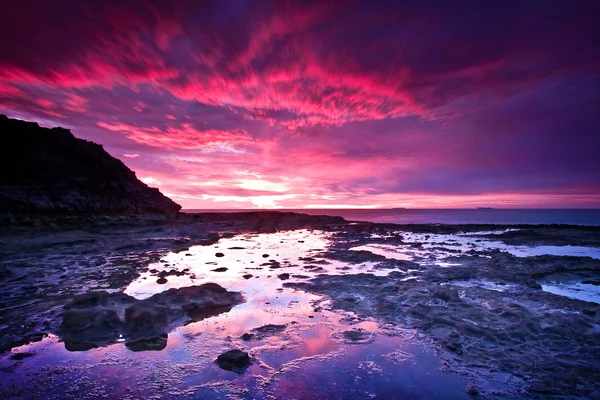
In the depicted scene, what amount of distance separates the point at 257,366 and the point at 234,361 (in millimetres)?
525

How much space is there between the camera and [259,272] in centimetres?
1498

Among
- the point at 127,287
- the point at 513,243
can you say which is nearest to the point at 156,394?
the point at 127,287

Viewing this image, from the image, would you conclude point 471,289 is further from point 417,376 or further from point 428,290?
point 417,376

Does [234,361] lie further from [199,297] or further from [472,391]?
[472,391]

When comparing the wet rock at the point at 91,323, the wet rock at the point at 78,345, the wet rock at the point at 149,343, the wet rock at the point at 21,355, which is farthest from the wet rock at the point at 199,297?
the wet rock at the point at 21,355

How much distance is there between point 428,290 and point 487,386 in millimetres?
5654

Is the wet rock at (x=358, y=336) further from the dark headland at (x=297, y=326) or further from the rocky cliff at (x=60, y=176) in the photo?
the rocky cliff at (x=60, y=176)

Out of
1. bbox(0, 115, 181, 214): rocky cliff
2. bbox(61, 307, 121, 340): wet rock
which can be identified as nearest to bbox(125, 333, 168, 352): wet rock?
bbox(61, 307, 121, 340): wet rock

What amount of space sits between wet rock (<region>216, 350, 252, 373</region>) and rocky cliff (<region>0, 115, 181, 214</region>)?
1543 inches

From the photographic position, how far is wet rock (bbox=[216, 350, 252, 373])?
5891mm

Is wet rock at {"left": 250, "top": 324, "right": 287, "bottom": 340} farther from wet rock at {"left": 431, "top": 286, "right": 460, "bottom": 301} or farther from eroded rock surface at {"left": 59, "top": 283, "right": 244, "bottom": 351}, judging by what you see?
wet rock at {"left": 431, "top": 286, "right": 460, "bottom": 301}

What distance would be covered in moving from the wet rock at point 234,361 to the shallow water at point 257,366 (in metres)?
0.15

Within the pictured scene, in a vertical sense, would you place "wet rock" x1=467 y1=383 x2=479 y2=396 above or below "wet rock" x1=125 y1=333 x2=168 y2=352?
above

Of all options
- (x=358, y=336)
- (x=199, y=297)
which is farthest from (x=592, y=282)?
(x=199, y=297)
